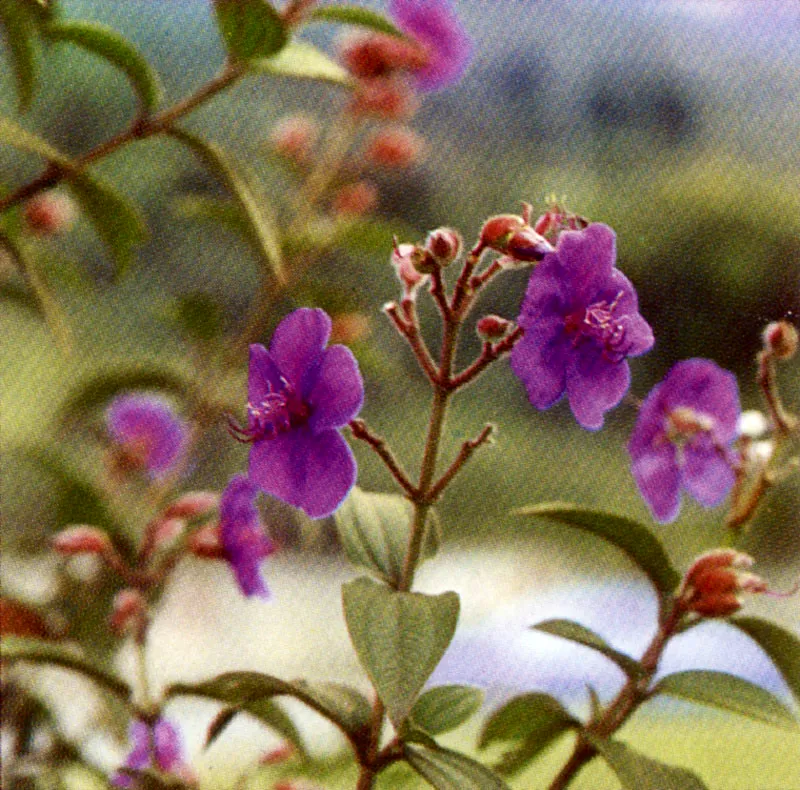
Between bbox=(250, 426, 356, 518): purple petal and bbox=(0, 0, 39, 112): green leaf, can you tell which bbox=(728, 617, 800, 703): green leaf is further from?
bbox=(0, 0, 39, 112): green leaf

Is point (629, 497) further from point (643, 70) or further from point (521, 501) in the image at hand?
point (643, 70)

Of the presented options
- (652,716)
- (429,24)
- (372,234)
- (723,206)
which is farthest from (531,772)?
(723,206)

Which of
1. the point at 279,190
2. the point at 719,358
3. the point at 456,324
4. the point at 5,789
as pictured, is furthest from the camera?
the point at 279,190

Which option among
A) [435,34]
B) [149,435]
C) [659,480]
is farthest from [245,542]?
[435,34]

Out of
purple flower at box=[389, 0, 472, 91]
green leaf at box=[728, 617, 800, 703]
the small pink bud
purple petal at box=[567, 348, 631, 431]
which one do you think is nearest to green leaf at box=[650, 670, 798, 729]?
green leaf at box=[728, 617, 800, 703]

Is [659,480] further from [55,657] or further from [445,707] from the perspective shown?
[55,657]

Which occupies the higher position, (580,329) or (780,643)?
(580,329)

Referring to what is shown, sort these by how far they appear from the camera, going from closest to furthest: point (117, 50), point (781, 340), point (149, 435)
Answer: point (781, 340)
point (117, 50)
point (149, 435)
